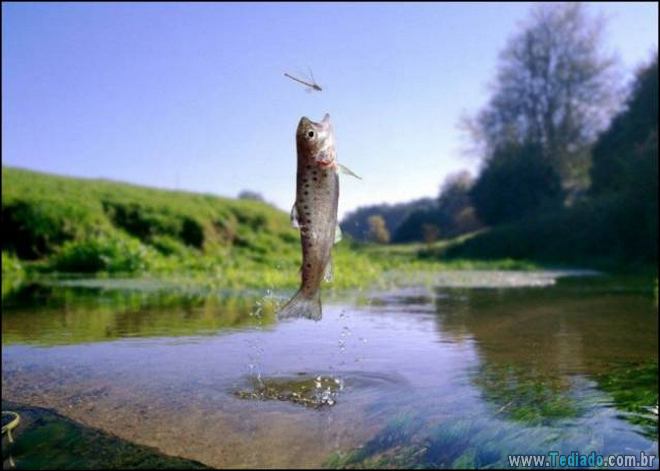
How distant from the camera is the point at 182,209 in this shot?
2314 cm

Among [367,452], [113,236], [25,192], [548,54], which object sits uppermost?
[548,54]

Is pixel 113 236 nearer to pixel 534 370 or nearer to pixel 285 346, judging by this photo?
pixel 285 346

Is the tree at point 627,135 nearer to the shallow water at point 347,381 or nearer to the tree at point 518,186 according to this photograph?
the tree at point 518,186

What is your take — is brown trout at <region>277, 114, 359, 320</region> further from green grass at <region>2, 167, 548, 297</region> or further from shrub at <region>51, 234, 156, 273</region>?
shrub at <region>51, 234, 156, 273</region>

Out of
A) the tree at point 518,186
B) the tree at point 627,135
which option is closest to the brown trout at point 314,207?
the tree at point 627,135

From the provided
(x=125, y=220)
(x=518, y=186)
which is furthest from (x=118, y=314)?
(x=518, y=186)

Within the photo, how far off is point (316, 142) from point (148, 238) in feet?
60.5

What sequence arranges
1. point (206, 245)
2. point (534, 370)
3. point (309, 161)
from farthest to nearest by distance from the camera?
point (206, 245) < point (534, 370) < point (309, 161)

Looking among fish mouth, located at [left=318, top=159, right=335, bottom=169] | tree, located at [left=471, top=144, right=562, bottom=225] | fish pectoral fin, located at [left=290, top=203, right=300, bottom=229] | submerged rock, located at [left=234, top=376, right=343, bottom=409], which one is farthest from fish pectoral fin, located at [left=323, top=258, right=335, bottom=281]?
tree, located at [left=471, top=144, right=562, bottom=225]

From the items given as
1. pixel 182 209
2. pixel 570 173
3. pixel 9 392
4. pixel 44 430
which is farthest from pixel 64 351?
pixel 570 173

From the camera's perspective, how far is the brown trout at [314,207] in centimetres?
305

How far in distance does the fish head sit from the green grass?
8925 mm

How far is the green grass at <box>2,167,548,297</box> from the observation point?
16547 mm

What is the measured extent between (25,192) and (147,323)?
573 inches
